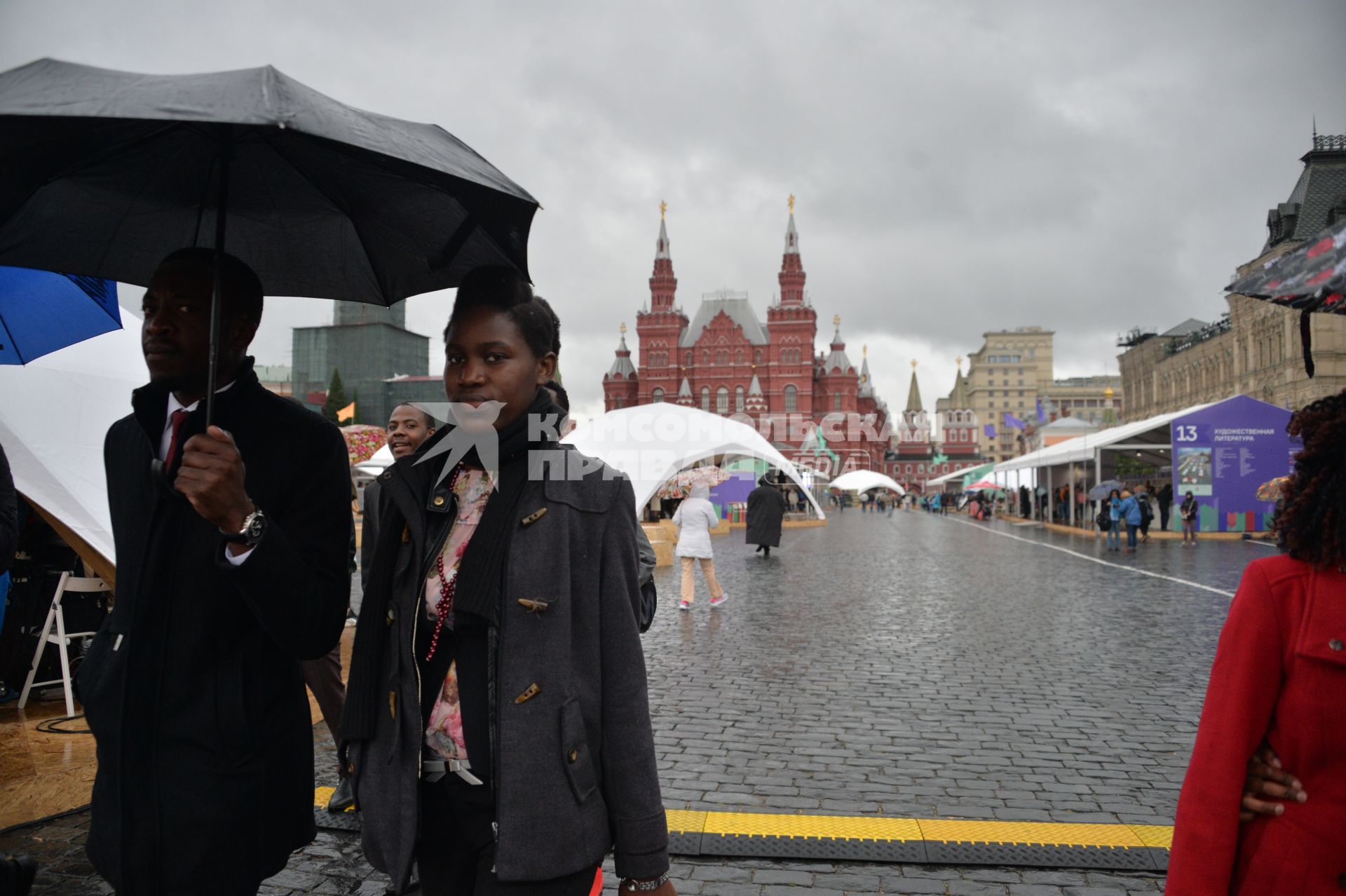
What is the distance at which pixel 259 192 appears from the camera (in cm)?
222

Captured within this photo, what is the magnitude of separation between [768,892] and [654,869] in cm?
172

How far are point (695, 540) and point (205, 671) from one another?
879 cm

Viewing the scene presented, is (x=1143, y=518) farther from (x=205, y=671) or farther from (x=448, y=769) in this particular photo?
(x=205, y=671)

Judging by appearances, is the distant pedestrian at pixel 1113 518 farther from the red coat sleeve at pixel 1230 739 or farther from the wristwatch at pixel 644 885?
the wristwatch at pixel 644 885

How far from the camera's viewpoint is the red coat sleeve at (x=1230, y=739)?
1590 millimetres

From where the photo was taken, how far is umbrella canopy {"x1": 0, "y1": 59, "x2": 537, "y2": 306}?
1.54 meters

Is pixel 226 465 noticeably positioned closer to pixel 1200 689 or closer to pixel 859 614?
pixel 1200 689

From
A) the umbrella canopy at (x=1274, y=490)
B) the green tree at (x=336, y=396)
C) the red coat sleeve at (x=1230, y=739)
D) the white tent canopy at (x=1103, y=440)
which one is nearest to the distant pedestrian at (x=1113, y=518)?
the white tent canopy at (x=1103, y=440)

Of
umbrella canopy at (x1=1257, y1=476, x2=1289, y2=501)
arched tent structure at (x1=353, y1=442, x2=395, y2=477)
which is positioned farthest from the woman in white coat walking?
arched tent structure at (x1=353, y1=442, x2=395, y2=477)

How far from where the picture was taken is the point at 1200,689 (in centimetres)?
614

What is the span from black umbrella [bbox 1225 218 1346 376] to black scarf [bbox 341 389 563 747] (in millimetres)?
1801

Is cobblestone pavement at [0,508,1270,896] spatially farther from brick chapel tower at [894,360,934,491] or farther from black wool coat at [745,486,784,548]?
brick chapel tower at [894,360,934,491]

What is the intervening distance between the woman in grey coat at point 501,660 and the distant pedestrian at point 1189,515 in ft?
79.9

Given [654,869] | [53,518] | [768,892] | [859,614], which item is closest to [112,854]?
[654,869]
